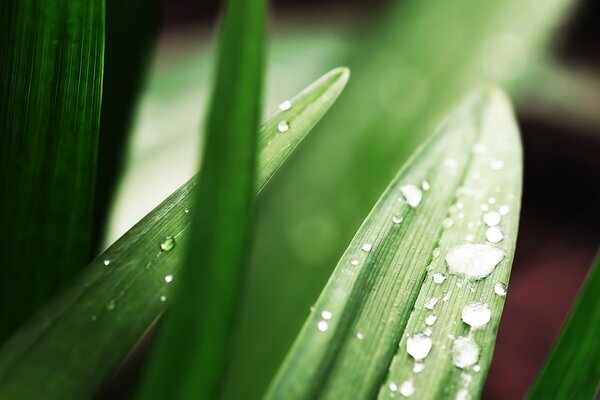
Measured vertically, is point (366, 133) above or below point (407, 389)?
above

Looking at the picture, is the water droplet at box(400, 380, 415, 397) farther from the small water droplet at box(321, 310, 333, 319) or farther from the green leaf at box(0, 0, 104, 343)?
the green leaf at box(0, 0, 104, 343)

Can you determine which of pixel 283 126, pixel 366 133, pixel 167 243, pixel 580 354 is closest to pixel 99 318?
pixel 167 243

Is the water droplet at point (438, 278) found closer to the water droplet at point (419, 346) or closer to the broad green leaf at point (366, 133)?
the water droplet at point (419, 346)

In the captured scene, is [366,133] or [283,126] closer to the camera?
[283,126]

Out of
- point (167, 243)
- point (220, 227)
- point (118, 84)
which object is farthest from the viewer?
point (118, 84)

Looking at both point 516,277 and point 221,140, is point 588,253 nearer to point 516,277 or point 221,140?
point 516,277

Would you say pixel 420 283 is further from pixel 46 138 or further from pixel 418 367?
pixel 46 138

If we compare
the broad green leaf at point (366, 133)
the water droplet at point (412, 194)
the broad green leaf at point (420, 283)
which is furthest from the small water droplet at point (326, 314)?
the broad green leaf at point (366, 133)
